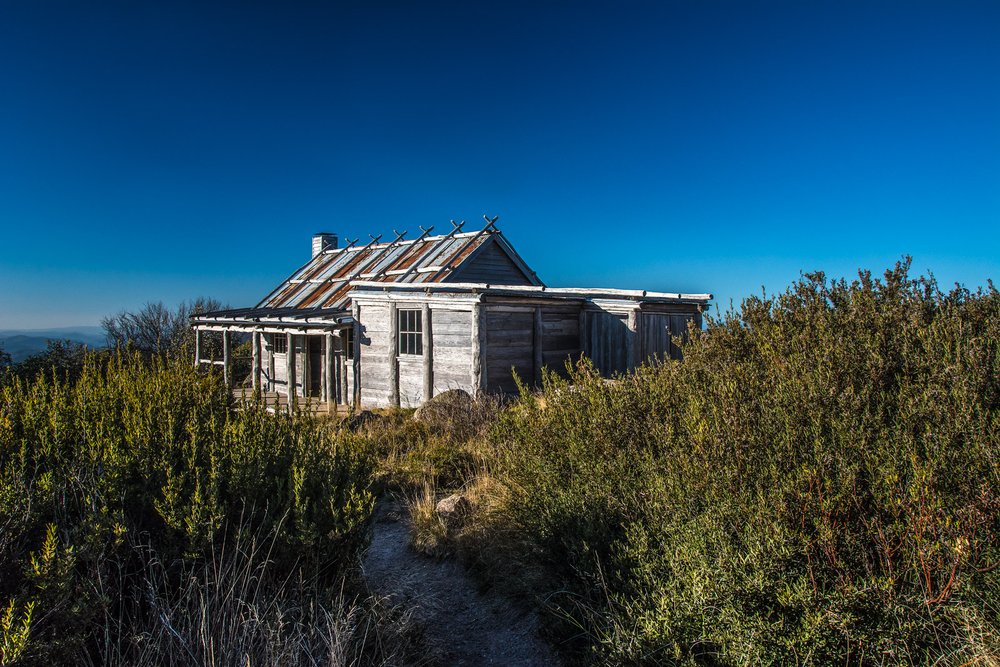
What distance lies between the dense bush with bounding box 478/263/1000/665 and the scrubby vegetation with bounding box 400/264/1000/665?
15mm

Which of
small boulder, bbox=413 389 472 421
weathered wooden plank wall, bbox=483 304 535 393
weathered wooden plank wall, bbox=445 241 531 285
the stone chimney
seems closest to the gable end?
weathered wooden plank wall, bbox=445 241 531 285

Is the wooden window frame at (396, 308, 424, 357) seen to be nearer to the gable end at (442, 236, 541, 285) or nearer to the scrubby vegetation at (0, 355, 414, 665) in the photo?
the gable end at (442, 236, 541, 285)

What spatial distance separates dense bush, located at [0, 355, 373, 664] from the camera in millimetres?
2926

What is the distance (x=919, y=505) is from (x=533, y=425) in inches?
135

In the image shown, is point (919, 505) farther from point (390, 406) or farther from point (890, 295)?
point (390, 406)

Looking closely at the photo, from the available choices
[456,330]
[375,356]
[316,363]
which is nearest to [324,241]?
[316,363]

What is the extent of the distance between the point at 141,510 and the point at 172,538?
0.34 m

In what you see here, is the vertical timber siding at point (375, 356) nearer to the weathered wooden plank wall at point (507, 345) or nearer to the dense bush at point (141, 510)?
the weathered wooden plank wall at point (507, 345)

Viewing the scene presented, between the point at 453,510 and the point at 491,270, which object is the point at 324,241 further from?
the point at 453,510

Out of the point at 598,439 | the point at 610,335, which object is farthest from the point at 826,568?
the point at 610,335

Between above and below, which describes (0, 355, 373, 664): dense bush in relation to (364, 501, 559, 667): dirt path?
above

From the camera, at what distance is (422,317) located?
1480 cm

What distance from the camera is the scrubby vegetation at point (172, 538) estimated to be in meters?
2.98

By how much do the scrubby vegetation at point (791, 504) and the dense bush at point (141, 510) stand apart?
1755 mm
